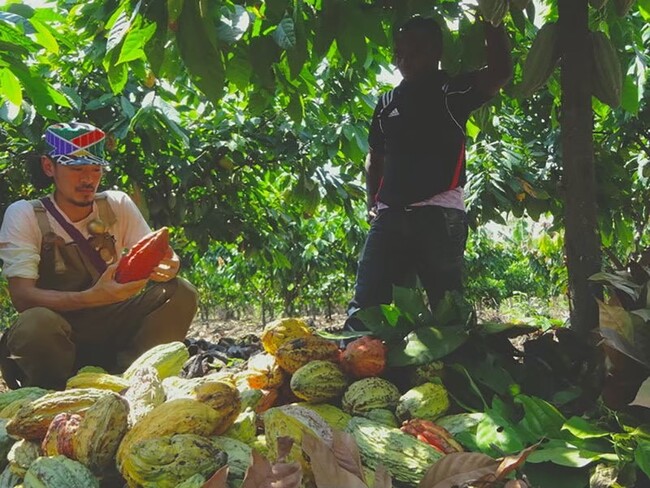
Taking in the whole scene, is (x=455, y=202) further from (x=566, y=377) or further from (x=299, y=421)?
(x=299, y=421)

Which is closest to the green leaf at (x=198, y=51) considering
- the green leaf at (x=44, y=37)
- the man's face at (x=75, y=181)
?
the green leaf at (x=44, y=37)

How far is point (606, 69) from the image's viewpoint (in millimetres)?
1641

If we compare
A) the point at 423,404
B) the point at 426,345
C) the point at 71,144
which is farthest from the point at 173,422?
the point at 71,144

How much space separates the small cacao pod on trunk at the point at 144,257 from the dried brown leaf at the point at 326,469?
3.70 feet

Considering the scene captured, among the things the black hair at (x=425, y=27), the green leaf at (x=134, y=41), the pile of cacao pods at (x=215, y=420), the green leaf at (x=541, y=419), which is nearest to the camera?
the pile of cacao pods at (x=215, y=420)

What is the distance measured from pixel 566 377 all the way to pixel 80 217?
1.74 m

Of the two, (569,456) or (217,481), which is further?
(569,456)

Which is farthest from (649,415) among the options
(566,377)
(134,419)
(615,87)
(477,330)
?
(134,419)

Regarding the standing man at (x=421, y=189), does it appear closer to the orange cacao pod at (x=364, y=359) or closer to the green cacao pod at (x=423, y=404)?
the orange cacao pod at (x=364, y=359)

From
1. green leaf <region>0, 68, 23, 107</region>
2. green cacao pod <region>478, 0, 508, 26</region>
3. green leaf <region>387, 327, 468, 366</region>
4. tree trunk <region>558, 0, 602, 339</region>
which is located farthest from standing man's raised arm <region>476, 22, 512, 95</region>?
green leaf <region>0, 68, 23, 107</region>

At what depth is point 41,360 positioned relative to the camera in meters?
2.11

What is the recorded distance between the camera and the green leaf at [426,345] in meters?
1.60

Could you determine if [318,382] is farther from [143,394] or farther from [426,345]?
[143,394]

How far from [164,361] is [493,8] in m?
1.19
